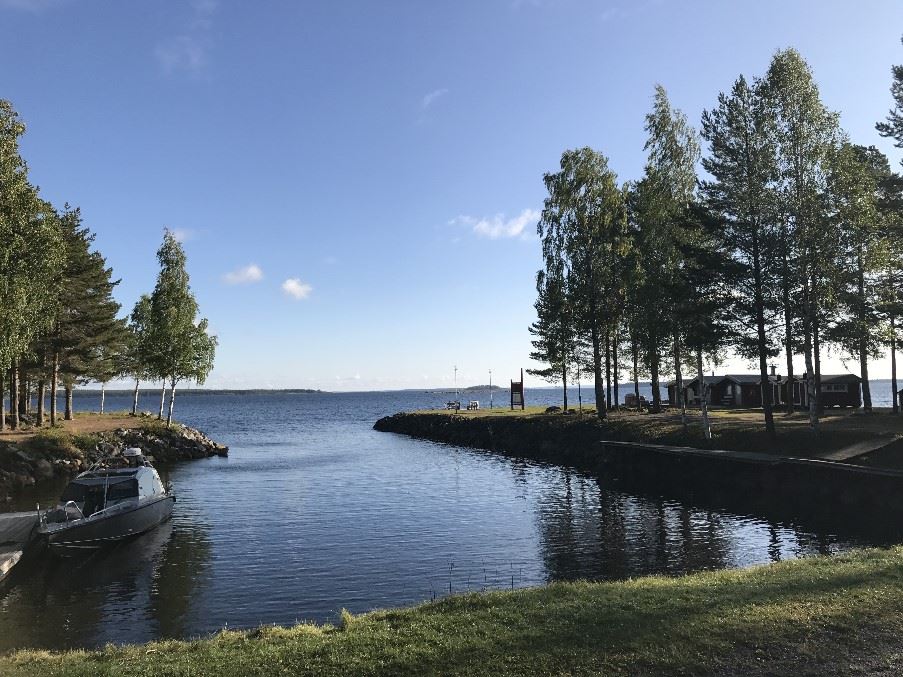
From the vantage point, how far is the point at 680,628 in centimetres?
937

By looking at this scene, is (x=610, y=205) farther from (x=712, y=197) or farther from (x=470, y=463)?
(x=470, y=463)

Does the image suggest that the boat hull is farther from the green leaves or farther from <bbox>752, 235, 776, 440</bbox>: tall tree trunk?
the green leaves

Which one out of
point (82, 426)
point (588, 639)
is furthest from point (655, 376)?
point (82, 426)

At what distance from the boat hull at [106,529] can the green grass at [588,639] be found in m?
12.1

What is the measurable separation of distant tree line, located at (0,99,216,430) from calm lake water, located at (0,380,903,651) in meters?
10.6

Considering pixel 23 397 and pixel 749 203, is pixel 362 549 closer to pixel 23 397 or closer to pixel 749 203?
pixel 749 203

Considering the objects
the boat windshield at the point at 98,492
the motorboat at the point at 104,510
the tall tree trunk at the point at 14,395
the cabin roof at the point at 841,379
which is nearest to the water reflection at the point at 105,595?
the motorboat at the point at 104,510

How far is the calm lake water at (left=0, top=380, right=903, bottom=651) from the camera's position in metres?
16.0

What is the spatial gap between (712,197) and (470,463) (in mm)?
26691

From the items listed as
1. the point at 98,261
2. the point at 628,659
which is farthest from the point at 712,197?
the point at 98,261

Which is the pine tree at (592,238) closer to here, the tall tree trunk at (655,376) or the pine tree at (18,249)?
the tall tree trunk at (655,376)

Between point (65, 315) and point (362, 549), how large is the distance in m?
39.3

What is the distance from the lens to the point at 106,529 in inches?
908

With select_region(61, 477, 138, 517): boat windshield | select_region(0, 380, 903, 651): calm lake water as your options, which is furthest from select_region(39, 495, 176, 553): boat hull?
select_region(61, 477, 138, 517): boat windshield
